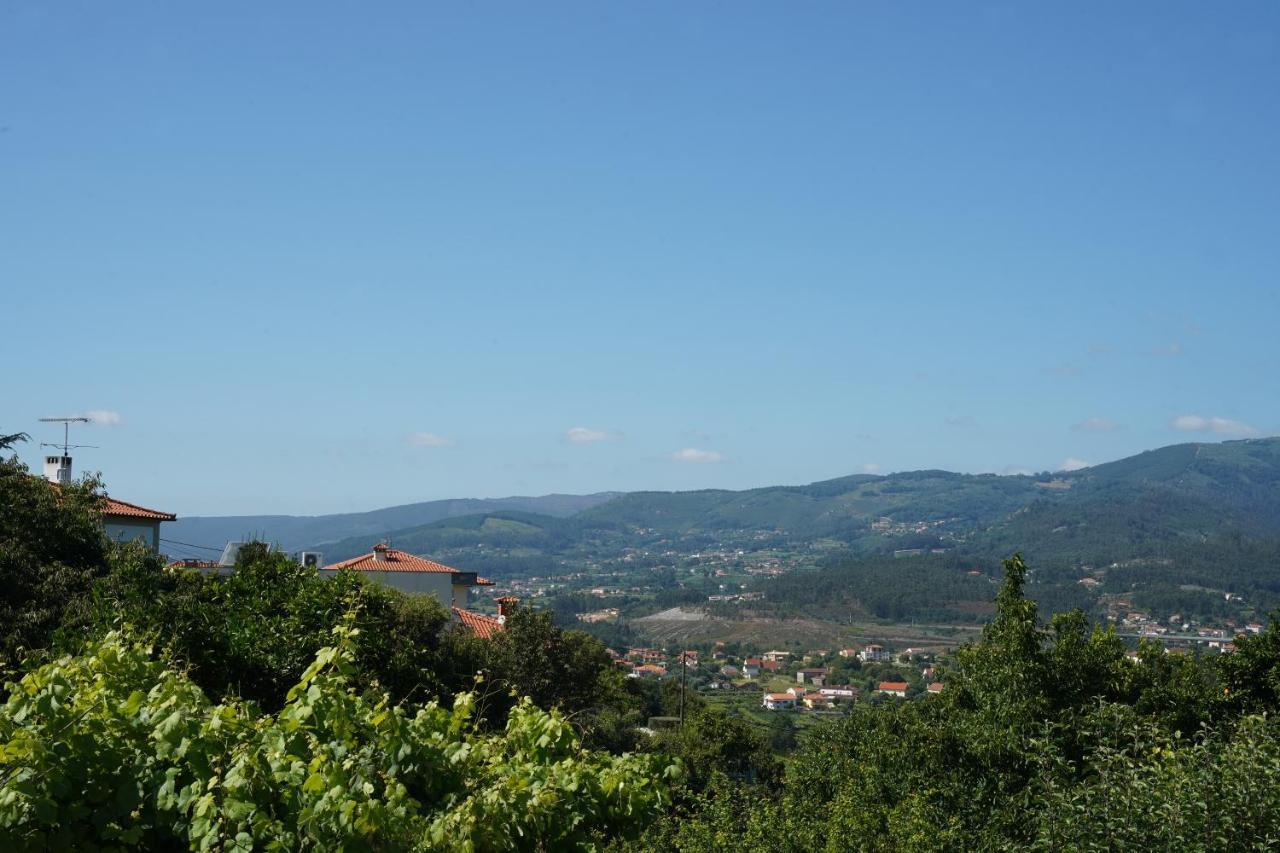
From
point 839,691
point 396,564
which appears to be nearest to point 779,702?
point 839,691

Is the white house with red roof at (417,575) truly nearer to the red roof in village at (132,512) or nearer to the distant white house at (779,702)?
the red roof in village at (132,512)

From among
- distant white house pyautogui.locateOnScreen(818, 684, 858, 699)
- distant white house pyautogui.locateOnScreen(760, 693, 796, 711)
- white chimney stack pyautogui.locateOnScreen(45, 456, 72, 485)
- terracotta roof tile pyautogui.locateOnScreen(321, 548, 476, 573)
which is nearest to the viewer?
white chimney stack pyautogui.locateOnScreen(45, 456, 72, 485)

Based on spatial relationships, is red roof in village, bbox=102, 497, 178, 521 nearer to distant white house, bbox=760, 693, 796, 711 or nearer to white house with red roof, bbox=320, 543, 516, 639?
white house with red roof, bbox=320, 543, 516, 639

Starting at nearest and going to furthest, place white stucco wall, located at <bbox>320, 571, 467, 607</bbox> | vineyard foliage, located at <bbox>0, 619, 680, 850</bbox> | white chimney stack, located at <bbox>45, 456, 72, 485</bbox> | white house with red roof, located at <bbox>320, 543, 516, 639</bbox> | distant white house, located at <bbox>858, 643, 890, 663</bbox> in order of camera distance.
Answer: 1. vineyard foliage, located at <bbox>0, 619, 680, 850</bbox>
2. white chimney stack, located at <bbox>45, 456, 72, 485</bbox>
3. white house with red roof, located at <bbox>320, 543, 516, 639</bbox>
4. white stucco wall, located at <bbox>320, 571, 467, 607</bbox>
5. distant white house, located at <bbox>858, 643, 890, 663</bbox>

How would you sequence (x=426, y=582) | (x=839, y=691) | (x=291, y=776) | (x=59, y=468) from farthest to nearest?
(x=839, y=691)
(x=426, y=582)
(x=59, y=468)
(x=291, y=776)

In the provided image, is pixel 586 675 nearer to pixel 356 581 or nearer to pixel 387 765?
pixel 356 581

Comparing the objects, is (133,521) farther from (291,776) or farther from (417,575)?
(291,776)

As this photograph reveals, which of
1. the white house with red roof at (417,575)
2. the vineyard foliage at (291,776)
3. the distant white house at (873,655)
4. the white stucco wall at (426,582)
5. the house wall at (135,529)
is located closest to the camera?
the vineyard foliage at (291,776)

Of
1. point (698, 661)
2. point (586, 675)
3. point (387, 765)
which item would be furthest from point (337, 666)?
point (698, 661)

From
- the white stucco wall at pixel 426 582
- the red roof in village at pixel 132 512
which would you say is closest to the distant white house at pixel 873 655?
the white stucco wall at pixel 426 582

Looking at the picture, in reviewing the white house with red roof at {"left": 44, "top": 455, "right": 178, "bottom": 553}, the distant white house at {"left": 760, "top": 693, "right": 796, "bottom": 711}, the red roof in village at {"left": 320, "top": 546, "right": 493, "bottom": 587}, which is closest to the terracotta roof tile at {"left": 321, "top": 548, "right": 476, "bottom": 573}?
the red roof in village at {"left": 320, "top": 546, "right": 493, "bottom": 587}

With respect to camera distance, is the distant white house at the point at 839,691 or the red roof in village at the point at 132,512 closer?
the red roof in village at the point at 132,512

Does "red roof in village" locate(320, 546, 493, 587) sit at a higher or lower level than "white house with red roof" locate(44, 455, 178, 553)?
lower

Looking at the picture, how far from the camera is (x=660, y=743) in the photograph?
115 feet
